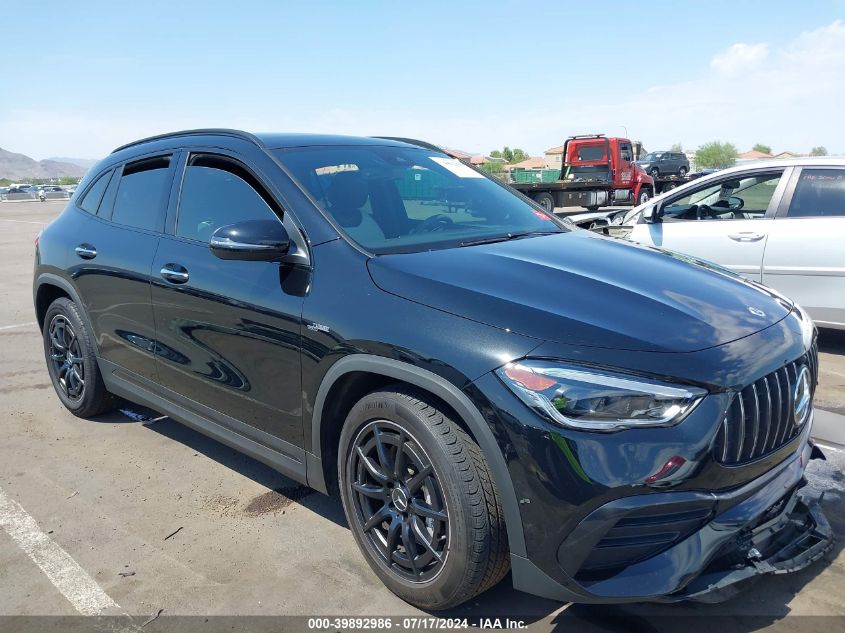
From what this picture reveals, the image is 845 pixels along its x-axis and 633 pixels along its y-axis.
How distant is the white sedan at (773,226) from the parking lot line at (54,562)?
13.8 feet

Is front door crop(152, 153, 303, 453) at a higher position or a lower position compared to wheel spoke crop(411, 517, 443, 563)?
higher

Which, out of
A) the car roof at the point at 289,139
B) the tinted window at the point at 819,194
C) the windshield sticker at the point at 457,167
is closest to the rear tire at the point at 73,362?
the car roof at the point at 289,139

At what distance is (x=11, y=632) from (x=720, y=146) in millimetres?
147371

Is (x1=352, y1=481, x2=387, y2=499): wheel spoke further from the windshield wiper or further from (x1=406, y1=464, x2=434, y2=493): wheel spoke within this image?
the windshield wiper

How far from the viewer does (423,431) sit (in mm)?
2395

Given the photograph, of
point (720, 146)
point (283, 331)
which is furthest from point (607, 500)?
point (720, 146)

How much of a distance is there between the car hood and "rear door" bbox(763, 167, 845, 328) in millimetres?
3067

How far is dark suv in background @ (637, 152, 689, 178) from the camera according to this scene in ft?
104

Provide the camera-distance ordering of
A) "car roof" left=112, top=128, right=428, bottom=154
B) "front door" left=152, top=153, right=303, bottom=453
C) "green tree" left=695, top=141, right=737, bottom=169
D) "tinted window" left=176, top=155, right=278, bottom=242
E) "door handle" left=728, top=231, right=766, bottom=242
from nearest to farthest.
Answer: "front door" left=152, top=153, right=303, bottom=453
"tinted window" left=176, top=155, right=278, bottom=242
"car roof" left=112, top=128, right=428, bottom=154
"door handle" left=728, top=231, right=766, bottom=242
"green tree" left=695, top=141, right=737, bottom=169

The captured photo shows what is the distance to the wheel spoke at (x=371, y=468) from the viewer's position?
2.63 meters

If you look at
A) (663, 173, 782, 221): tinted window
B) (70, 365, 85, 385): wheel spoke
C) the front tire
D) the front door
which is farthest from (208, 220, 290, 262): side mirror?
(663, 173, 782, 221): tinted window

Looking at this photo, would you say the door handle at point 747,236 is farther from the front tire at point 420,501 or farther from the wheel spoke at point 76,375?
the wheel spoke at point 76,375

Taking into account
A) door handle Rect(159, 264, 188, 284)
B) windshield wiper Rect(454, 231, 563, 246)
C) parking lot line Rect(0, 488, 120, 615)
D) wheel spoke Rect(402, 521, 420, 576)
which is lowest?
parking lot line Rect(0, 488, 120, 615)

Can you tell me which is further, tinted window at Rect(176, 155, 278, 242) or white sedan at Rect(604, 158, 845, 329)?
white sedan at Rect(604, 158, 845, 329)
